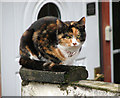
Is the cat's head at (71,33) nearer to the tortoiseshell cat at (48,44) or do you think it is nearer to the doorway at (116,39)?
the tortoiseshell cat at (48,44)

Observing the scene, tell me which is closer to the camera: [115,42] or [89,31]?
[89,31]

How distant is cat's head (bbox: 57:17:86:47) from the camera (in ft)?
3.11

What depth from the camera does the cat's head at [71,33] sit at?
3.11 ft

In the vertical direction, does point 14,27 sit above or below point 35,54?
above

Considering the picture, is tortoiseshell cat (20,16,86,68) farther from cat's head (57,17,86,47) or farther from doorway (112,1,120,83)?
doorway (112,1,120,83)

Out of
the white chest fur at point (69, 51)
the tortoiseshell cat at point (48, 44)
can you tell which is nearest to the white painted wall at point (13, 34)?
the tortoiseshell cat at point (48, 44)

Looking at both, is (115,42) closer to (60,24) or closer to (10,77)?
(10,77)

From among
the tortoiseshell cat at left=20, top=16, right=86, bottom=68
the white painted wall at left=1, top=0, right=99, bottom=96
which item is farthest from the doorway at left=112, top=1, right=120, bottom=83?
the tortoiseshell cat at left=20, top=16, right=86, bottom=68

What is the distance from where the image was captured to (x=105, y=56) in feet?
7.81

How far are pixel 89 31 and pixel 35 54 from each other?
1110 mm

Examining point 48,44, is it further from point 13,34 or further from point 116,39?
point 116,39

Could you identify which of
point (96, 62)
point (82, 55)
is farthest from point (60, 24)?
point (96, 62)

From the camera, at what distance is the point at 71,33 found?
0.95m

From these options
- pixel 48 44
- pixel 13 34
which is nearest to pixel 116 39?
pixel 13 34
